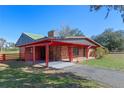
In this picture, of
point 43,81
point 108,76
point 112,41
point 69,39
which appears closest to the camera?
point 43,81

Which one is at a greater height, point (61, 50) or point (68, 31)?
point (68, 31)

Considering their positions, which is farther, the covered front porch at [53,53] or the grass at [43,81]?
the covered front porch at [53,53]

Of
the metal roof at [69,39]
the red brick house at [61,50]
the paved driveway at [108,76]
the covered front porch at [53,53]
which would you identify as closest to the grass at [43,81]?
the paved driveway at [108,76]

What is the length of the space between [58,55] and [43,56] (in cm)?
286

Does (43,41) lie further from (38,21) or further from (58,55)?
(38,21)

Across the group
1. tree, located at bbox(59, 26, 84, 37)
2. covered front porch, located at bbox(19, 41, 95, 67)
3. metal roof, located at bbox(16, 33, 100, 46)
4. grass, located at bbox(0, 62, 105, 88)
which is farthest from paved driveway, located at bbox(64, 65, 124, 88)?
tree, located at bbox(59, 26, 84, 37)

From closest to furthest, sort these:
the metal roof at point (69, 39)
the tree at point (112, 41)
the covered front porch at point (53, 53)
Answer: the covered front porch at point (53, 53)
the metal roof at point (69, 39)
the tree at point (112, 41)

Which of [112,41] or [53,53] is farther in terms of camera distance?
[112,41]

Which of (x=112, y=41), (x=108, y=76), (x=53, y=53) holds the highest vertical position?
(x=112, y=41)

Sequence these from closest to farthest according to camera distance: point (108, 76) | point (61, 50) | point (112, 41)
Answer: point (108, 76) → point (61, 50) → point (112, 41)

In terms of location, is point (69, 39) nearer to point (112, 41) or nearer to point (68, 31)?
point (112, 41)

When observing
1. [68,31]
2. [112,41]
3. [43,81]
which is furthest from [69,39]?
[68,31]

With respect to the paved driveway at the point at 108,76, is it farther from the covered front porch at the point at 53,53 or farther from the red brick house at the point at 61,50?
the covered front porch at the point at 53,53
